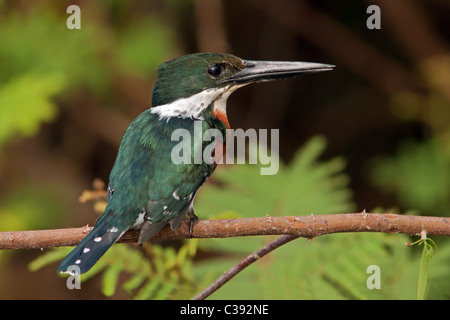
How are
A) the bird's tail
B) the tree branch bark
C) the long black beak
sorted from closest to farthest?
the tree branch bark, the bird's tail, the long black beak

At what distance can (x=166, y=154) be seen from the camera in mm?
2242

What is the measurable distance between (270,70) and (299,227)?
924 mm

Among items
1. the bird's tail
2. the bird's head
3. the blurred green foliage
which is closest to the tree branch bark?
the bird's tail

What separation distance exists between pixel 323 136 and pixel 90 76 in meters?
1.91

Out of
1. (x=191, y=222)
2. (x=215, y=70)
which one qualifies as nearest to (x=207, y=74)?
(x=215, y=70)

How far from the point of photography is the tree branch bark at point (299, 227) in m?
1.76

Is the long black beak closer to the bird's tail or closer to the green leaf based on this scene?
the bird's tail

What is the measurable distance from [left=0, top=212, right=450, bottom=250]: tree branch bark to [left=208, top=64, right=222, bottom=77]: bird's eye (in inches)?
32.2

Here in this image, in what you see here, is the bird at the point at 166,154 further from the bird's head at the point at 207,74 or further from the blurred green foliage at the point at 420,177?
the blurred green foliage at the point at 420,177

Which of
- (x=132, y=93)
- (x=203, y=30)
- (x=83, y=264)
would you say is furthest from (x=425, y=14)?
(x=83, y=264)

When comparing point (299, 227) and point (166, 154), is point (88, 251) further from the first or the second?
point (299, 227)

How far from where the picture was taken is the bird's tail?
1916mm

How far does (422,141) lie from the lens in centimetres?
471
